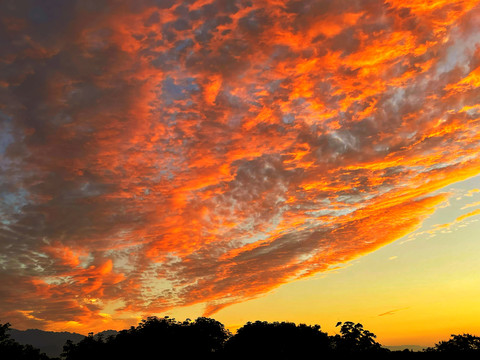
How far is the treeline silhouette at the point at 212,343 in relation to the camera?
73.4 m

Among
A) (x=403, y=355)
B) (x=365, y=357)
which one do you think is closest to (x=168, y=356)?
(x=365, y=357)

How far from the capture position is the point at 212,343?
99625 millimetres

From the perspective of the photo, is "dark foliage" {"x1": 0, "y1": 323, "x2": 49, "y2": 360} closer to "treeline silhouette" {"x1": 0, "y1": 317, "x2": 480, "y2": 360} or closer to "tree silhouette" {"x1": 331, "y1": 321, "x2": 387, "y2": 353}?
"treeline silhouette" {"x1": 0, "y1": 317, "x2": 480, "y2": 360}

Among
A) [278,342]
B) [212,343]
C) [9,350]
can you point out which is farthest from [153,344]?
[278,342]

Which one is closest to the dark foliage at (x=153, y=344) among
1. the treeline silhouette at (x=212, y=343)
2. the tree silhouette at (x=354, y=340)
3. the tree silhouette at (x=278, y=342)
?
the treeline silhouette at (x=212, y=343)

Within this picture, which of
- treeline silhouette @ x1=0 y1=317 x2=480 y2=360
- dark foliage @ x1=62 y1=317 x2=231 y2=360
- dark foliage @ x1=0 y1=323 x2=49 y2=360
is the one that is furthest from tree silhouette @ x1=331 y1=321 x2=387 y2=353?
dark foliage @ x1=0 y1=323 x2=49 y2=360

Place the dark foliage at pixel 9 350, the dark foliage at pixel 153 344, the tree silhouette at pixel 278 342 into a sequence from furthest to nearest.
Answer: the tree silhouette at pixel 278 342 < the dark foliage at pixel 153 344 < the dark foliage at pixel 9 350

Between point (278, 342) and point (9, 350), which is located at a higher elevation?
point (9, 350)

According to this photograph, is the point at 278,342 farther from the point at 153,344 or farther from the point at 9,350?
the point at 9,350

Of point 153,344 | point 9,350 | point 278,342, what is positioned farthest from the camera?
point 278,342

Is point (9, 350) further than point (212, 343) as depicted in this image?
No

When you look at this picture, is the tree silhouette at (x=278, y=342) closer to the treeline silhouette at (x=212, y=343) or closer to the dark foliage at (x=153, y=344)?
the treeline silhouette at (x=212, y=343)

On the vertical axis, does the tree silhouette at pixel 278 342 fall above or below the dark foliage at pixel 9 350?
below

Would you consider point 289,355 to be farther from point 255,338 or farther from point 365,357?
point 365,357
